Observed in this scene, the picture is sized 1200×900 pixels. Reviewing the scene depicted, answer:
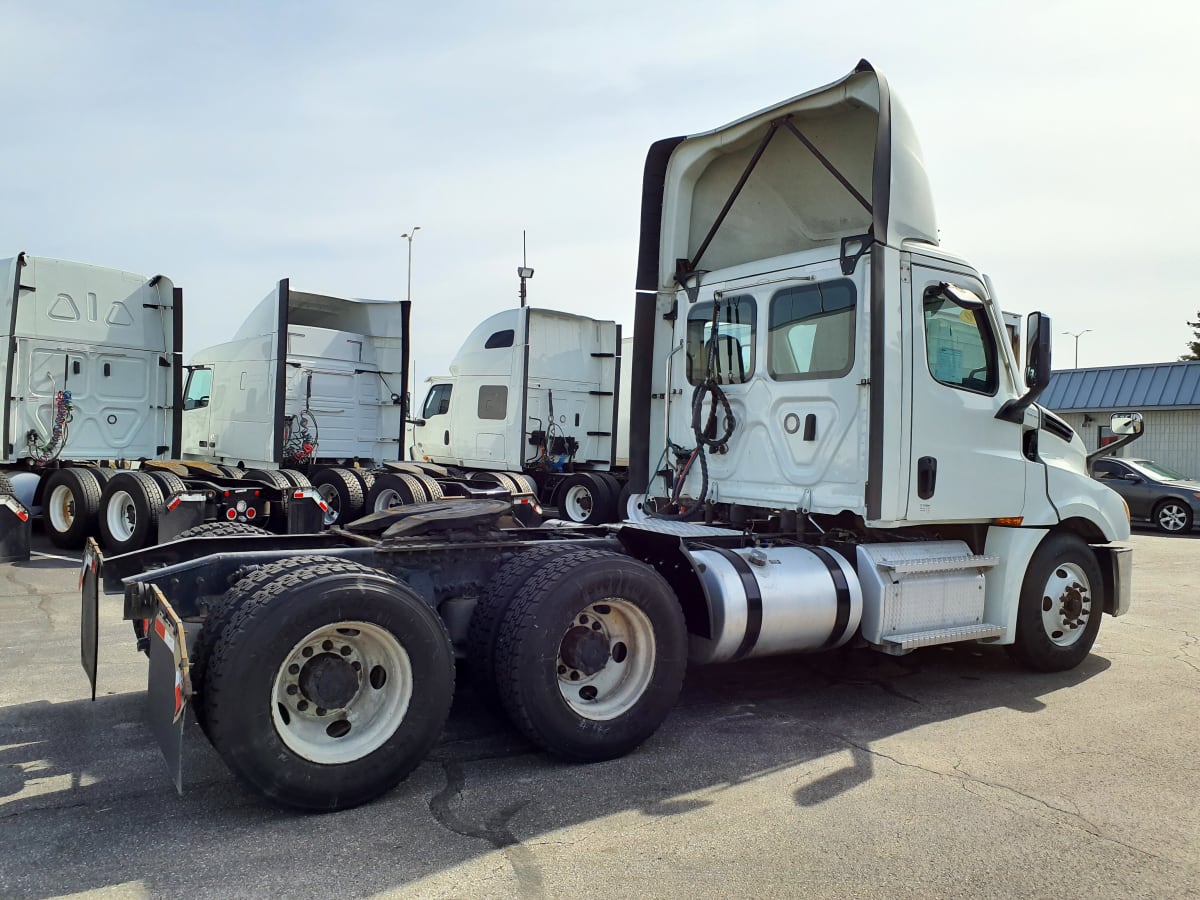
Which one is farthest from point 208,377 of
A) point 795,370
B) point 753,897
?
point 753,897

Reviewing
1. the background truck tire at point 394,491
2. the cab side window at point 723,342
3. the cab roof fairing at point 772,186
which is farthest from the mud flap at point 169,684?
the background truck tire at point 394,491

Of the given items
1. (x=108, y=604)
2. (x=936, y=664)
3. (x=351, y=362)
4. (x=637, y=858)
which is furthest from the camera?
(x=351, y=362)

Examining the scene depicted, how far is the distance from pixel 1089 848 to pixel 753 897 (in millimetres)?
1473

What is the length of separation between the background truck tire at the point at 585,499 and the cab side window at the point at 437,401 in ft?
9.55

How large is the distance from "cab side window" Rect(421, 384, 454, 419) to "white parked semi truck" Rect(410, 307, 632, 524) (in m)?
0.33

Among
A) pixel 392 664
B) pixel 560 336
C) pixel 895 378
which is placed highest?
pixel 560 336

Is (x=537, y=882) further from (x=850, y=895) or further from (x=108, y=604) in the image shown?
(x=108, y=604)

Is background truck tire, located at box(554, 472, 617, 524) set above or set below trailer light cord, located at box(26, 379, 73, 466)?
below

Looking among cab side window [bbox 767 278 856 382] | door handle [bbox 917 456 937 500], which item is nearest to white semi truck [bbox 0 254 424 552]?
cab side window [bbox 767 278 856 382]

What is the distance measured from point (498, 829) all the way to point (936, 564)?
11.0 feet

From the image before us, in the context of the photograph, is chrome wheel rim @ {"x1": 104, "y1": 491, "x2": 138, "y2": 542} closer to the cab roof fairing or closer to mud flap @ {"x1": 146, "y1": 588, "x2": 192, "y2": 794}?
the cab roof fairing

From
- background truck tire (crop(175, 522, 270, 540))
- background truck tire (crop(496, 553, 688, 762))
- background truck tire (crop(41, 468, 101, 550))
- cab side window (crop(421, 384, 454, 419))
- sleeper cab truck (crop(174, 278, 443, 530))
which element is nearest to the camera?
background truck tire (crop(496, 553, 688, 762))

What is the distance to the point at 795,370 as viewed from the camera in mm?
6062

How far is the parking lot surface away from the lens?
3.20m
